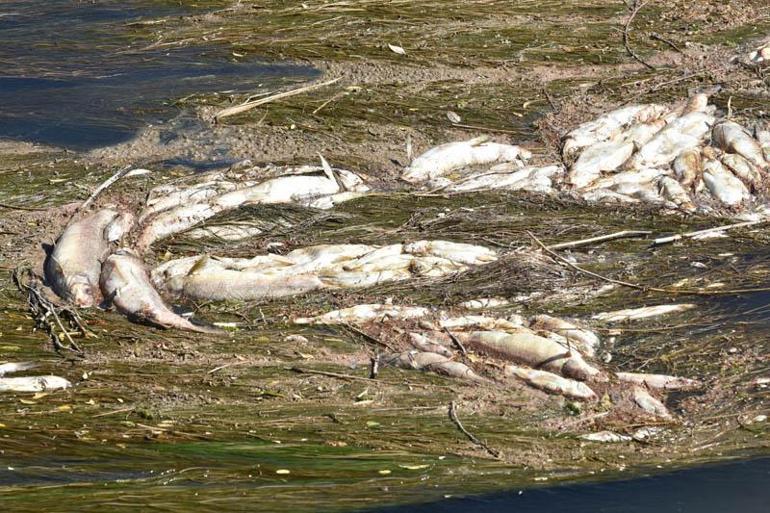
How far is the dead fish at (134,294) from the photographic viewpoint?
8367mm

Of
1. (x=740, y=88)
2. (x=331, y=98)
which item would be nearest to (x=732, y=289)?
(x=740, y=88)

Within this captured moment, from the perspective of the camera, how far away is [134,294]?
340 inches

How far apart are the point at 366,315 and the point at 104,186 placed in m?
3.12

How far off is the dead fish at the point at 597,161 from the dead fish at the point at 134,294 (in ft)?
12.3

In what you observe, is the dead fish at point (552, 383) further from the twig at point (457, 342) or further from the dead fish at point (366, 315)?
the dead fish at point (366, 315)

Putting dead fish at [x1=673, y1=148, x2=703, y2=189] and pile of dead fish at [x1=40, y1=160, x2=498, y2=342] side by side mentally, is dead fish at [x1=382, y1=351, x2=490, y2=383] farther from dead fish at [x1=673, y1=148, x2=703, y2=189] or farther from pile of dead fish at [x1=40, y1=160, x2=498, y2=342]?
dead fish at [x1=673, y1=148, x2=703, y2=189]

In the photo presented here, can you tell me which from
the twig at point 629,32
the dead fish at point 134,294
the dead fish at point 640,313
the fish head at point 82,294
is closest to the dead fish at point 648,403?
the dead fish at point 640,313

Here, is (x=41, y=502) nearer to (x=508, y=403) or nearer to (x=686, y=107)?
(x=508, y=403)

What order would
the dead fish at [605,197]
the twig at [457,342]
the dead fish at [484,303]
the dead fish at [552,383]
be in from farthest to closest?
the dead fish at [605,197] < the dead fish at [484,303] < the twig at [457,342] < the dead fish at [552,383]

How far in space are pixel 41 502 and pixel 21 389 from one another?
169cm

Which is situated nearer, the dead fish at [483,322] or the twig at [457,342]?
the twig at [457,342]

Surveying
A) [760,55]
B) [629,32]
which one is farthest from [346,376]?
[629,32]

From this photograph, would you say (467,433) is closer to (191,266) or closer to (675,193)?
(191,266)

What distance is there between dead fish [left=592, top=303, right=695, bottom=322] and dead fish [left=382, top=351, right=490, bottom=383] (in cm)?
125
